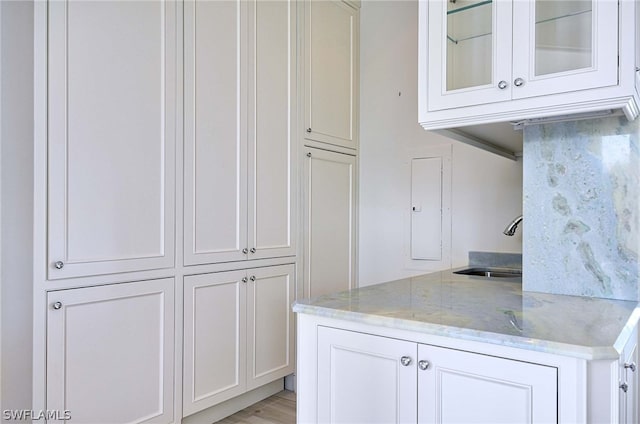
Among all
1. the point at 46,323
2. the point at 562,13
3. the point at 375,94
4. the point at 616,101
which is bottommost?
the point at 46,323

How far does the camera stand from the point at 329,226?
9.45 ft

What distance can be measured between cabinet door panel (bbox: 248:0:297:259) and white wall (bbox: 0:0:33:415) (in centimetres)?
102

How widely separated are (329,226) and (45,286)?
1.68 m

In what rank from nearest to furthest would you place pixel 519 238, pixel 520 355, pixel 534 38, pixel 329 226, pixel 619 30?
pixel 520 355
pixel 619 30
pixel 534 38
pixel 519 238
pixel 329 226

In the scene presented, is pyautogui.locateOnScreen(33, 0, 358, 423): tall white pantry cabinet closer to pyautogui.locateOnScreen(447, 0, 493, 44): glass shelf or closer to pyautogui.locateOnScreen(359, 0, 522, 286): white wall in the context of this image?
pyautogui.locateOnScreen(359, 0, 522, 286): white wall

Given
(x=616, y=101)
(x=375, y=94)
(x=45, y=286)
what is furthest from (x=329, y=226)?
(x=616, y=101)

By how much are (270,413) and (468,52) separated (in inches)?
78.0

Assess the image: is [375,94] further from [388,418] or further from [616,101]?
[388,418]

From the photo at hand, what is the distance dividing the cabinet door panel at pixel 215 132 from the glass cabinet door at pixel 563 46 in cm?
136

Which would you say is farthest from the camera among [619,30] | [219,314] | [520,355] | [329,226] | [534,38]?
[329,226]

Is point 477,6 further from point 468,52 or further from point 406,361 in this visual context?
point 406,361

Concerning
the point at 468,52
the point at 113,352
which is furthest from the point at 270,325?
the point at 468,52

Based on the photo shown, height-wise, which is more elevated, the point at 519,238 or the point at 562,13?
the point at 562,13

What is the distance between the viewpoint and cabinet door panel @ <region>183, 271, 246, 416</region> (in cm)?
205
